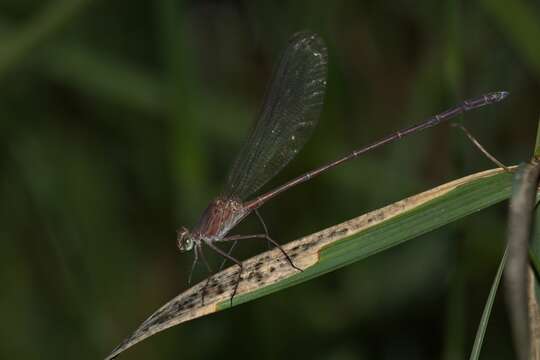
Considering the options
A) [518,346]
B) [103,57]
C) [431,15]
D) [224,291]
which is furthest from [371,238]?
[431,15]

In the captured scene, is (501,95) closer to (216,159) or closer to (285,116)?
(285,116)

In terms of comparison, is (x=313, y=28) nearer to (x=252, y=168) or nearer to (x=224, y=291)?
(x=252, y=168)

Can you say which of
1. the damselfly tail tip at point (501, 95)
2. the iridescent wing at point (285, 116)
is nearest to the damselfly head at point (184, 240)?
the iridescent wing at point (285, 116)

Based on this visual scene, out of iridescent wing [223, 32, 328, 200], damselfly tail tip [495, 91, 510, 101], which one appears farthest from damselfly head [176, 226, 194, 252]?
damselfly tail tip [495, 91, 510, 101]

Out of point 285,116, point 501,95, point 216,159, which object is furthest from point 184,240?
point 216,159

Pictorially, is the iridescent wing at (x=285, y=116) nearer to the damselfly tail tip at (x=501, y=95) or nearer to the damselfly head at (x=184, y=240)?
the damselfly head at (x=184, y=240)

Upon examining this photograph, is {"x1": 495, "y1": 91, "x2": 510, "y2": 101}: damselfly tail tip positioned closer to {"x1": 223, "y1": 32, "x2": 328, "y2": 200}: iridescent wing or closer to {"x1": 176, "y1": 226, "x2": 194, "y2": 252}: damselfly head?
{"x1": 223, "y1": 32, "x2": 328, "y2": 200}: iridescent wing
